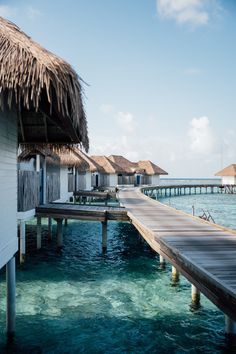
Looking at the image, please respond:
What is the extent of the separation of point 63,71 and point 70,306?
6.68 metres

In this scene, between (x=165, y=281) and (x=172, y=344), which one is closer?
(x=172, y=344)

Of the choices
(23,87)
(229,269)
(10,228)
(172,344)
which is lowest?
(172,344)

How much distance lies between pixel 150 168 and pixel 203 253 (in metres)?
45.3

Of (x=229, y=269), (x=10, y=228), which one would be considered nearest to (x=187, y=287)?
(x=229, y=269)

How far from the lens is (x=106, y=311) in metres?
8.55

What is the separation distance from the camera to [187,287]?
1034 centimetres

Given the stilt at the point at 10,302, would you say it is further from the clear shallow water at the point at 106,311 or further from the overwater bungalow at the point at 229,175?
the overwater bungalow at the point at 229,175

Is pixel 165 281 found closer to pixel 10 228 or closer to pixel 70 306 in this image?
pixel 70 306

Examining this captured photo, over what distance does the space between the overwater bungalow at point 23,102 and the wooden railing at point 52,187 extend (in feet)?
27.8

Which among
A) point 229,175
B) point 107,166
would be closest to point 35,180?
point 107,166

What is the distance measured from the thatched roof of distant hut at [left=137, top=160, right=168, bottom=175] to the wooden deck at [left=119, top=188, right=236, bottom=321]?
40.0 metres

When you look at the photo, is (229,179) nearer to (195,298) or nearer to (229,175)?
(229,175)

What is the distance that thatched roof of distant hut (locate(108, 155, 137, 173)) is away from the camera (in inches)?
1836

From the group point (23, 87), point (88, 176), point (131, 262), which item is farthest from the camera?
point (88, 176)
